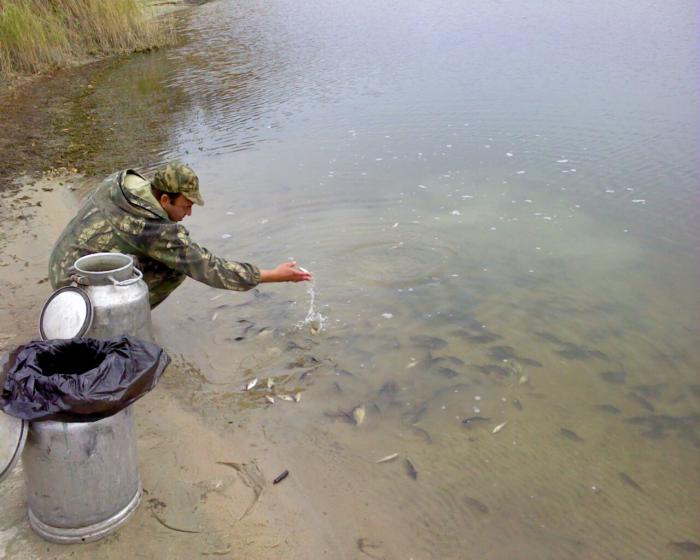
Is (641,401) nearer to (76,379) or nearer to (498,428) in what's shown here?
(498,428)

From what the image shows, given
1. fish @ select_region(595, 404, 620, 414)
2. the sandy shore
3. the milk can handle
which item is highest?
the milk can handle

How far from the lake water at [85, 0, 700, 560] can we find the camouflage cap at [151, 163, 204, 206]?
54.3 inches

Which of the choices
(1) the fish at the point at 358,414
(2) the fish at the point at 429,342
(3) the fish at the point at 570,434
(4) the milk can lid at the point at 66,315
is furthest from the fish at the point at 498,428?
(4) the milk can lid at the point at 66,315

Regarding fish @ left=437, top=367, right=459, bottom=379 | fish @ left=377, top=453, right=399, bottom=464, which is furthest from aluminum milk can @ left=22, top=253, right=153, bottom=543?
fish @ left=437, top=367, right=459, bottom=379

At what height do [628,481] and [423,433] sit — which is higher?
[423,433]

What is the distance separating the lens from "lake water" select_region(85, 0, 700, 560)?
398cm

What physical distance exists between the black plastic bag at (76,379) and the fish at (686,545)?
9.28 feet

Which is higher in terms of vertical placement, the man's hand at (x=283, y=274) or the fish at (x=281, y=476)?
the man's hand at (x=283, y=274)

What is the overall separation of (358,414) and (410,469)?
617 mm

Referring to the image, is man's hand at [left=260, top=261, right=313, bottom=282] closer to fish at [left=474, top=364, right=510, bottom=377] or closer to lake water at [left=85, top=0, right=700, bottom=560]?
lake water at [left=85, top=0, right=700, bottom=560]

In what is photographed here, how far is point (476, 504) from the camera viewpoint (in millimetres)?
3898

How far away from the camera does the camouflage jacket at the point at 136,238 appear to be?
435 cm

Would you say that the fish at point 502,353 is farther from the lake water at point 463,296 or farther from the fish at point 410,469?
the fish at point 410,469

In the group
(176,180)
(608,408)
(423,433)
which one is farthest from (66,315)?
(608,408)
